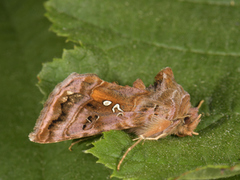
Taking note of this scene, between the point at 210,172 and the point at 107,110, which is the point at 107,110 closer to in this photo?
the point at 107,110

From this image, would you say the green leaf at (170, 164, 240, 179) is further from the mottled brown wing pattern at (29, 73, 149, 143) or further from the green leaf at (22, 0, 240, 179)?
the mottled brown wing pattern at (29, 73, 149, 143)

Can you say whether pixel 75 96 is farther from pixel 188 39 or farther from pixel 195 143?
pixel 188 39

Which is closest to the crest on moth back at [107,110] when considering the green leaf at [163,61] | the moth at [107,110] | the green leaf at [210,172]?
the moth at [107,110]

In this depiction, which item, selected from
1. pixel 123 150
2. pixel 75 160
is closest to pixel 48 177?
pixel 75 160

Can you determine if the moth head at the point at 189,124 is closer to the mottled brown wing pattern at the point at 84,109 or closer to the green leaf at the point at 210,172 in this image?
the mottled brown wing pattern at the point at 84,109

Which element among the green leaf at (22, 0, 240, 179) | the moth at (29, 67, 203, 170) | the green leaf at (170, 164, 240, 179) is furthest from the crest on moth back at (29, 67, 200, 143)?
the green leaf at (170, 164, 240, 179)
